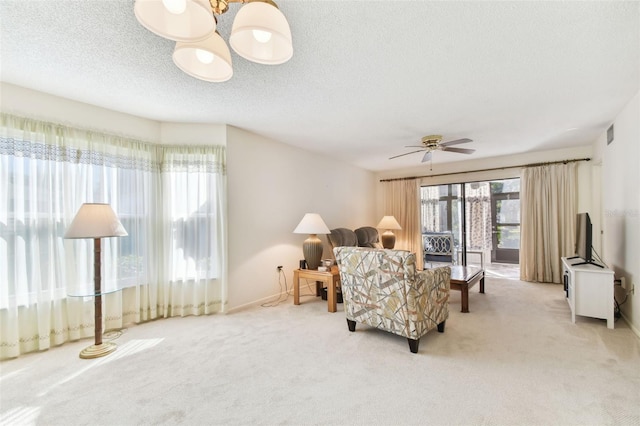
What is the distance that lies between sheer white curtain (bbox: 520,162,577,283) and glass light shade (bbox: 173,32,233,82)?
18.6ft

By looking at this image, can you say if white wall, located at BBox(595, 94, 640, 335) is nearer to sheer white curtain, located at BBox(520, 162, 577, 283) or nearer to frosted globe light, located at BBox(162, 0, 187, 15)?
sheer white curtain, located at BBox(520, 162, 577, 283)

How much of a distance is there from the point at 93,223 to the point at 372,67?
8.84 ft

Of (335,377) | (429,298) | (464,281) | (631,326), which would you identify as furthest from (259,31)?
(631,326)

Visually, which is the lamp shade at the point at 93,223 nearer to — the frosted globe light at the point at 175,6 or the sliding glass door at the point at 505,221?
the frosted globe light at the point at 175,6

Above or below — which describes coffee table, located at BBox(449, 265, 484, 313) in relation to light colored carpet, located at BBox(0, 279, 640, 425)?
above

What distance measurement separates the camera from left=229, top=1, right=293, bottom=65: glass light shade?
124 centimetres

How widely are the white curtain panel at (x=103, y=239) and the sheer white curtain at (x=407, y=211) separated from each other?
441 cm

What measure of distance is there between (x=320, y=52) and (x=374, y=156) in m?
3.61

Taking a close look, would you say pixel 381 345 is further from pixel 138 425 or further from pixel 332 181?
pixel 332 181

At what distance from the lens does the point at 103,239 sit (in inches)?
115

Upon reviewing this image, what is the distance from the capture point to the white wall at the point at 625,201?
2.81 m

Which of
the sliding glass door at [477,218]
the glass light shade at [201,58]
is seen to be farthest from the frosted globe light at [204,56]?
→ the sliding glass door at [477,218]

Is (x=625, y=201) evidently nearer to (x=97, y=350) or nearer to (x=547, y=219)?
(x=547, y=219)

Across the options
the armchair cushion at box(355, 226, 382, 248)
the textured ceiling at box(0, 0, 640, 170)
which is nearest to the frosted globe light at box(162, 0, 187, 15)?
the textured ceiling at box(0, 0, 640, 170)
